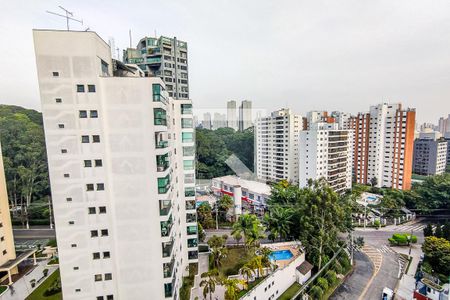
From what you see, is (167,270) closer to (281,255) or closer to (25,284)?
(281,255)

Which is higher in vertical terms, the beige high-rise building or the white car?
the beige high-rise building

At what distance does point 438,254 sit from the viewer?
23250 millimetres

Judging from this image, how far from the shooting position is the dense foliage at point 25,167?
35.8 metres

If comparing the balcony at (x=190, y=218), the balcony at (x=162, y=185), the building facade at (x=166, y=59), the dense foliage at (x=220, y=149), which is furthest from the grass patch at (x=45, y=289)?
the dense foliage at (x=220, y=149)

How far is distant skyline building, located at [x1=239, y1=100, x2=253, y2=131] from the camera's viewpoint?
7021 cm

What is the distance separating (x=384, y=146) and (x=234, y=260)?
4577cm

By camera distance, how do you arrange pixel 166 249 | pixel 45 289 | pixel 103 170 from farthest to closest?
pixel 45 289
pixel 166 249
pixel 103 170

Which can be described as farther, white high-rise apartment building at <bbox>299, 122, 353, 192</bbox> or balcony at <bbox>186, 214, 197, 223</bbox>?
white high-rise apartment building at <bbox>299, 122, 353, 192</bbox>

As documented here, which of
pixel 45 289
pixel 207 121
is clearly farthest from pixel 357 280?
pixel 207 121

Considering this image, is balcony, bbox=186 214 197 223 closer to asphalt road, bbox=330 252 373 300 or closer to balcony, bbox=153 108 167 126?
balcony, bbox=153 108 167 126

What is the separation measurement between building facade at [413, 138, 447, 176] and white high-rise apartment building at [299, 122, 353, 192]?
108 ft

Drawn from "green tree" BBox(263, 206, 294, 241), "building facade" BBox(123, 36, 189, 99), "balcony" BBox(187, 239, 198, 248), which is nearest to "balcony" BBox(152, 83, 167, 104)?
"balcony" BBox(187, 239, 198, 248)

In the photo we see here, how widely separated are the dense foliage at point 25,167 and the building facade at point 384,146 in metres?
65.3

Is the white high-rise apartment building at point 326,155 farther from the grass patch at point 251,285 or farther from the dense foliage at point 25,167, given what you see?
the dense foliage at point 25,167
